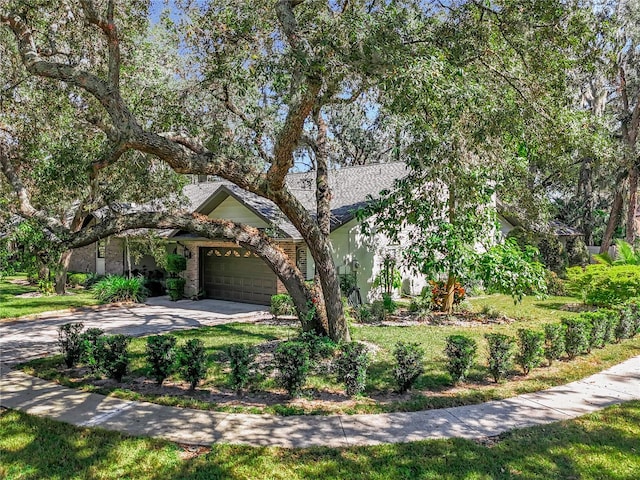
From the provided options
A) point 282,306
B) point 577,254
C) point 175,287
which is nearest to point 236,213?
point 175,287

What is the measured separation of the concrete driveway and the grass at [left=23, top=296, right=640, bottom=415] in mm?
1347

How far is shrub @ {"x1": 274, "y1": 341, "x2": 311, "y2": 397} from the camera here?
673cm

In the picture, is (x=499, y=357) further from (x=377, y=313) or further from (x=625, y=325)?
(x=377, y=313)

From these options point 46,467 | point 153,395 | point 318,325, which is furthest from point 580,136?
point 46,467

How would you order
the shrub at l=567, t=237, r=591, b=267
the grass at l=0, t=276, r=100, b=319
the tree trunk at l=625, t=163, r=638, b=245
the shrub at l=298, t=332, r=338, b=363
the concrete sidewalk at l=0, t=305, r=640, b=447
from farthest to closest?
the shrub at l=567, t=237, r=591, b=267 → the tree trunk at l=625, t=163, r=638, b=245 → the grass at l=0, t=276, r=100, b=319 → the shrub at l=298, t=332, r=338, b=363 → the concrete sidewalk at l=0, t=305, r=640, b=447

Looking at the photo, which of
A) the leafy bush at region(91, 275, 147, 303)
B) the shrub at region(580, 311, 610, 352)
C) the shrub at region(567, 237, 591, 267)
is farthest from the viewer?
the shrub at region(567, 237, 591, 267)

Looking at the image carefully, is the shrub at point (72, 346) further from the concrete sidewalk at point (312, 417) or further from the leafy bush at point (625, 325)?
the leafy bush at point (625, 325)

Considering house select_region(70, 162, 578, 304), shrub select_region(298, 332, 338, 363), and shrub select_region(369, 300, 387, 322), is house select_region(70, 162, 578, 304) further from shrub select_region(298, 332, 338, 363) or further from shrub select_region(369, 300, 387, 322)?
shrub select_region(298, 332, 338, 363)

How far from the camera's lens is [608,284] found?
44.8 feet

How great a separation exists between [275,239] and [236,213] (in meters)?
3.35

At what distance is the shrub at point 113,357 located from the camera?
7566mm

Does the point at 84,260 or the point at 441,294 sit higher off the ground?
the point at 84,260

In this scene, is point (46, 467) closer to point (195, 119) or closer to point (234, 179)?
point (234, 179)

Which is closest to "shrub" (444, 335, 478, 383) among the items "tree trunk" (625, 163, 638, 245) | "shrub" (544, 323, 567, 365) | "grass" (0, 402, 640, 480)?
"grass" (0, 402, 640, 480)
